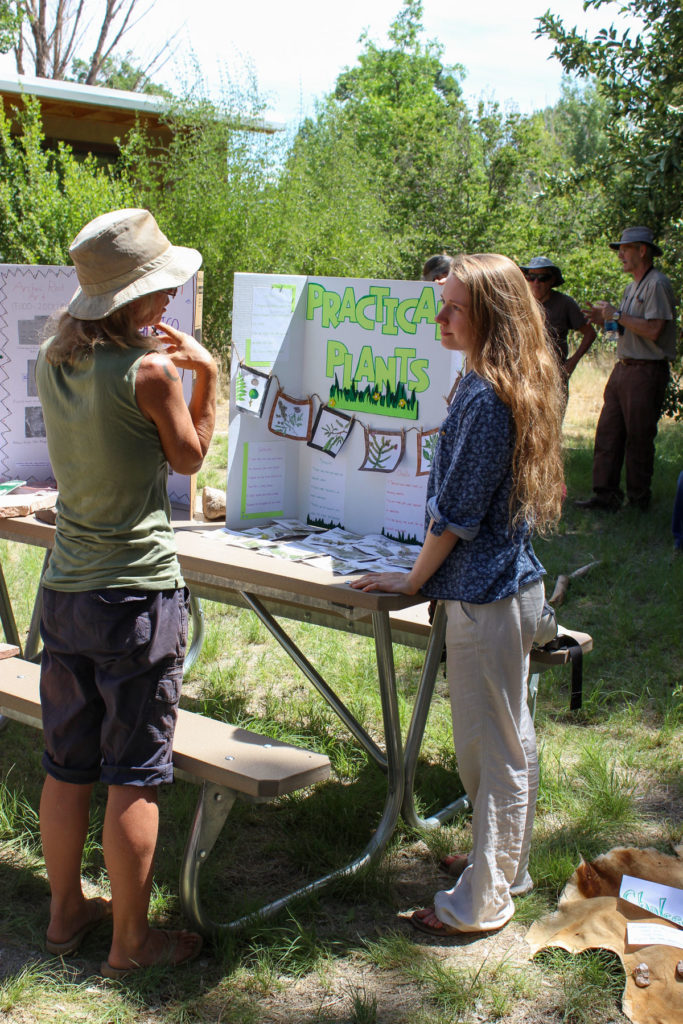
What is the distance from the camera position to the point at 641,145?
6.94 meters

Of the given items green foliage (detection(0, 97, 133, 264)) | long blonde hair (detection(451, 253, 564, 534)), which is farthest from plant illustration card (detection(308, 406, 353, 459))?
green foliage (detection(0, 97, 133, 264))

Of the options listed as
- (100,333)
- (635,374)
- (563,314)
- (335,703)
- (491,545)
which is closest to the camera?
(100,333)

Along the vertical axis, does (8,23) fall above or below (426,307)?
above

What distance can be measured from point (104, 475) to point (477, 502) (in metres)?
0.86

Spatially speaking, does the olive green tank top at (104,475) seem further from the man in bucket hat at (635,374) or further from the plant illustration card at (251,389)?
the man in bucket hat at (635,374)

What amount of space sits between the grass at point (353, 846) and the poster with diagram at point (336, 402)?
0.93 m

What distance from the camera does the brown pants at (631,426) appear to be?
266 inches

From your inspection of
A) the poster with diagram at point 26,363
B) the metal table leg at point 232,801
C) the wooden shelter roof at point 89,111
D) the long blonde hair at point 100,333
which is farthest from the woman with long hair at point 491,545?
the wooden shelter roof at point 89,111

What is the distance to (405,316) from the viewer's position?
3.10 meters

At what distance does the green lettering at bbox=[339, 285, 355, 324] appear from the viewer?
3.22 m

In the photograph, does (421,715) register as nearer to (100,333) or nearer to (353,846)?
(353,846)

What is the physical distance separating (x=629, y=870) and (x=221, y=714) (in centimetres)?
171

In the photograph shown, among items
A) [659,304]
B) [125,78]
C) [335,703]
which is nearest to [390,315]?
[335,703]

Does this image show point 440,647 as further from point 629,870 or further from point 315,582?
point 629,870
